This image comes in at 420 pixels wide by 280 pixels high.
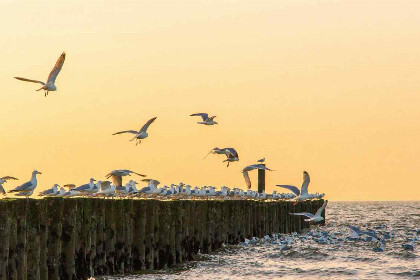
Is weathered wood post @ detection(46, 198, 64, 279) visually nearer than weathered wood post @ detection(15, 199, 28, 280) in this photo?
No

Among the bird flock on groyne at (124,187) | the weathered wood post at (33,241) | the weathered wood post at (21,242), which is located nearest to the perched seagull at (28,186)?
the bird flock on groyne at (124,187)

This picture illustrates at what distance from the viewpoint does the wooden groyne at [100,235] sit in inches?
696

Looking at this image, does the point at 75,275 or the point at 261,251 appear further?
the point at 261,251

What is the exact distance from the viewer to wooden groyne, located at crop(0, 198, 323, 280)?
696 inches

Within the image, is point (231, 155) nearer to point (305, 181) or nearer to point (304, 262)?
point (305, 181)

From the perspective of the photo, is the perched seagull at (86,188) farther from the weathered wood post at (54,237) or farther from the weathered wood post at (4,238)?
the weathered wood post at (4,238)

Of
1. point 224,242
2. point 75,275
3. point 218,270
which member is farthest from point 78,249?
point 224,242

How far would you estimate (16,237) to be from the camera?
17594 millimetres

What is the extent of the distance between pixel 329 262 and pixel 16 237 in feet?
44.1

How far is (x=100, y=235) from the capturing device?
21344 millimetres

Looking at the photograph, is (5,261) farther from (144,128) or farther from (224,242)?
(224,242)

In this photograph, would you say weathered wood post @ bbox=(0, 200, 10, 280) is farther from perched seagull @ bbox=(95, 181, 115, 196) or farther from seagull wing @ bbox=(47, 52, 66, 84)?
perched seagull @ bbox=(95, 181, 115, 196)

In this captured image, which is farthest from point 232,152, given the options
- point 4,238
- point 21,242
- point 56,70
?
point 4,238

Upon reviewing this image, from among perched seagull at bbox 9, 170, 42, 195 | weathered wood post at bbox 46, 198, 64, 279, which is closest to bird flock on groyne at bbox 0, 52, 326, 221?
perched seagull at bbox 9, 170, 42, 195
